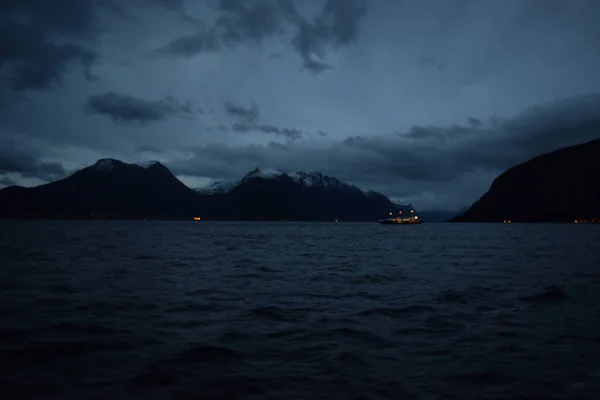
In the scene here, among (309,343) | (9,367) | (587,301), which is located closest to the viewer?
(9,367)

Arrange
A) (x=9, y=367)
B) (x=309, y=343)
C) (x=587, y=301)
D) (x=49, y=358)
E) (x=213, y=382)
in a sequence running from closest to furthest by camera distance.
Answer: (x=213, y=382) < (x=9, y=367) < (x=49, y=358) < (x=309, y=343) < (x=587, y=301)

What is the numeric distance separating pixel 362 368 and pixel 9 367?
7.97m

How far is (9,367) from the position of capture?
28.5 ft

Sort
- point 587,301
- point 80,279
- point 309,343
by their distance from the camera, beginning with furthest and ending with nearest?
point 80,279
point 587,301
point 309,343

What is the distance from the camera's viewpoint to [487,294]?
62.3 ft

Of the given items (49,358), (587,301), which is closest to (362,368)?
(49,358)

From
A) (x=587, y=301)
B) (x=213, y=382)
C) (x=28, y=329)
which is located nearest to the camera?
(x=213, y=382)

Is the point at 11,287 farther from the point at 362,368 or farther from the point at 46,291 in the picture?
the point at 362,368

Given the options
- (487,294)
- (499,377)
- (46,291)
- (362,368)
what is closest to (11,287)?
(46,291)

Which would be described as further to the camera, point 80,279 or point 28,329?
point 80,279

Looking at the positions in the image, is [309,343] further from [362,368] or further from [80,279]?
[80,279]

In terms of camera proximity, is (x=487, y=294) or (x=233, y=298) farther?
(x=487, y=294)

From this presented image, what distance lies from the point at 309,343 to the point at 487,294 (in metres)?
12.0

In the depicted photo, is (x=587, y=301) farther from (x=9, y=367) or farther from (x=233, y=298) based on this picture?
(x=9, y=367)
